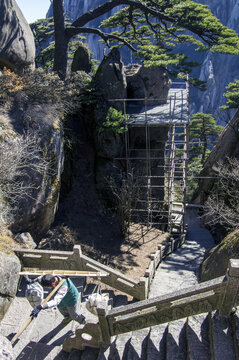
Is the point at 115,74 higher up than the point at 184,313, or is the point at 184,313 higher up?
the point at 115,74

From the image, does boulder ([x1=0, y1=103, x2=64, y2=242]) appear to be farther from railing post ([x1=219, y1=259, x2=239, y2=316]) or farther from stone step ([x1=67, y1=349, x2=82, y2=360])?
railing post ([x1=219, y1=259, x2=239, y2=316])

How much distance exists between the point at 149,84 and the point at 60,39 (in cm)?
506

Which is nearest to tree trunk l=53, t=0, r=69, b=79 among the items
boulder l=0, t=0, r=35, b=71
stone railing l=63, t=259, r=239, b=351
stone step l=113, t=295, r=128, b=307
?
boulder l=0, t=0, r=35, b=71

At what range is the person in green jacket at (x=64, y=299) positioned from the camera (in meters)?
5.25

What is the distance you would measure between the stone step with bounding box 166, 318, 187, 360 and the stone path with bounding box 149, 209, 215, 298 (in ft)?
11.3

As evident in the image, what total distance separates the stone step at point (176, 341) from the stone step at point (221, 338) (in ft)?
1.85

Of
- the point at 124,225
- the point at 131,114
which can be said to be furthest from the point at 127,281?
the point at 131,114

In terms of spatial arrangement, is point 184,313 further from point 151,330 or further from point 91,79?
point 91,79

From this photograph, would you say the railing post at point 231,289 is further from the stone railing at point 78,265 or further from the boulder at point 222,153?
the boulder at point 222,153

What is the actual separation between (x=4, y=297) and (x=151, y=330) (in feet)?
11.9

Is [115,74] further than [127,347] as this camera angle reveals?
Yes

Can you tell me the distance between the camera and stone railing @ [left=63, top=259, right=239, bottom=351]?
438 cm

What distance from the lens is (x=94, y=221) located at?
40.6ft

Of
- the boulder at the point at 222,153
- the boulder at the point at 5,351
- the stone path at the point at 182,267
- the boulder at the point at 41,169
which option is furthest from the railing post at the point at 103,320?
the boulder at the point at 222,153
